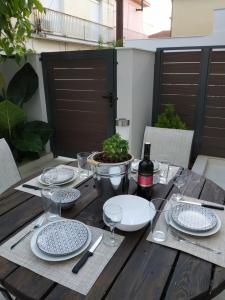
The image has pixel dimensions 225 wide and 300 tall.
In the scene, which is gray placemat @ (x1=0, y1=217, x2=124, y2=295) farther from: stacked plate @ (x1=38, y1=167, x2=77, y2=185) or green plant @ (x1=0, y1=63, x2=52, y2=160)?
green plant @ (x1=0, y1=63, x2=52, y2=160)

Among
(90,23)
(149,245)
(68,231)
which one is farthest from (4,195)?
(90,23)

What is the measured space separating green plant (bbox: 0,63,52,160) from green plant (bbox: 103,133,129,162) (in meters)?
2.06

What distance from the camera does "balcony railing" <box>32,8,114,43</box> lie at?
652 centimetres

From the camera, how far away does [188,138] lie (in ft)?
6.88

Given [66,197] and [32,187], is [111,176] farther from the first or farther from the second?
[32,187]

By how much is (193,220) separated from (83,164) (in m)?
0.80

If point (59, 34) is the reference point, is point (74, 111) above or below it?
below

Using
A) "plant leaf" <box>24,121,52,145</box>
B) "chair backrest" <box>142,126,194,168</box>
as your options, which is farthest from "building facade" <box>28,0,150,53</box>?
"chair backrest" <box>142,126,194,168</box>

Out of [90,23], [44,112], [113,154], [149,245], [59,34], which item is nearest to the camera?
[149,245]

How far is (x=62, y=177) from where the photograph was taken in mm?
1585

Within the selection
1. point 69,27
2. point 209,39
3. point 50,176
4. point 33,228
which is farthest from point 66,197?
point 69,27

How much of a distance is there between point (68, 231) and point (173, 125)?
2.30 m

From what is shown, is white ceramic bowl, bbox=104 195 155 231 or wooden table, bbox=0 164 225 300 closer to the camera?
wooden table, bbox=0 164 225 300

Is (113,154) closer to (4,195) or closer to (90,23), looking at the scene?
(4,195)
